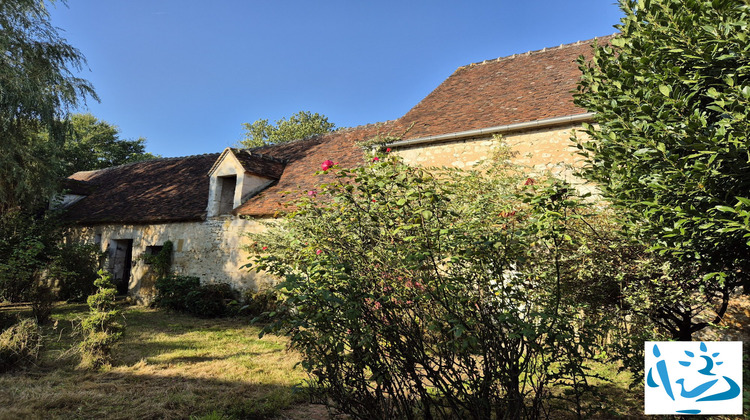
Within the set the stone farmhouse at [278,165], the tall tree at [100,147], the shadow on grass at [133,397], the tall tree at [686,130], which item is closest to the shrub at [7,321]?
the shadow on grass at [133,397]

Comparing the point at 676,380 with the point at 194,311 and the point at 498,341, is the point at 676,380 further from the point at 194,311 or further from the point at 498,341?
the point at 194,311

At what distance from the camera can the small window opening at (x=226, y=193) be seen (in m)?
12.3

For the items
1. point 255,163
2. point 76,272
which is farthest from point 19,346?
point 76,272

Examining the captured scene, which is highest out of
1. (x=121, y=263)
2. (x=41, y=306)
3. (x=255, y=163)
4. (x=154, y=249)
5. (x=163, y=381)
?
(x=255, y=163)

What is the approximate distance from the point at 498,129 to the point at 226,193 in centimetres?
818

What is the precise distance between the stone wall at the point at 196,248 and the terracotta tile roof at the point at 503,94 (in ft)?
17.7

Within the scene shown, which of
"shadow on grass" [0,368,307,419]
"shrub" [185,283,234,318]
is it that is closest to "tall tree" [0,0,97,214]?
"shrub" [185,283,234,318]

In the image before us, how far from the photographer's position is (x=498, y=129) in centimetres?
828

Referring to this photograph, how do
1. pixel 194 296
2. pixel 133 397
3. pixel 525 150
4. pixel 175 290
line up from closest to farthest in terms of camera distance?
1. pixel 133 397
2. pixel 525 150
3. pixel 194 296
4. pixel 175 290

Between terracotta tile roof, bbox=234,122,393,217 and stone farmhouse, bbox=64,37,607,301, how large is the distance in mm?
Answer: 53

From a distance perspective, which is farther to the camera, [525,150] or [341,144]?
A: [341,144]

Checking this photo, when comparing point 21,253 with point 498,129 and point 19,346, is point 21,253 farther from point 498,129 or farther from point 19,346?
point 498,129

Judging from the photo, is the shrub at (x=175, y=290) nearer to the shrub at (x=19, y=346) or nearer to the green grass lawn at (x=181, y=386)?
the green grass lawn at (x=181, y=386)
